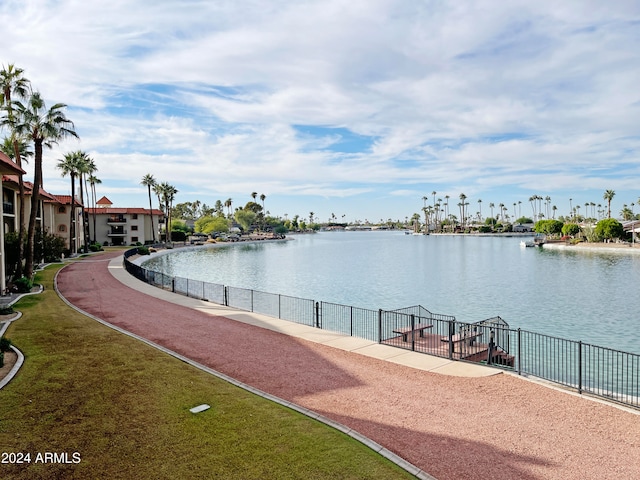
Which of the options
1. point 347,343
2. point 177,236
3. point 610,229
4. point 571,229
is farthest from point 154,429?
point 571,229

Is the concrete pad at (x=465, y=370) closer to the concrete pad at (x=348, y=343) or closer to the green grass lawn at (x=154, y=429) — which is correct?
the concrete pad at (x=348, y=343)

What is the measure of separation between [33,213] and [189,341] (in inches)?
934

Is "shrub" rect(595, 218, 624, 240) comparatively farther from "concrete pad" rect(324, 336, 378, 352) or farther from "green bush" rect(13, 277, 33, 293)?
"green bush" rect(13, 277, 33, 293)

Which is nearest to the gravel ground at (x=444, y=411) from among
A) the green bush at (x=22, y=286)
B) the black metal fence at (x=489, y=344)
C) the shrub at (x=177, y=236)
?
the black metal fence at (x=489, y=344)

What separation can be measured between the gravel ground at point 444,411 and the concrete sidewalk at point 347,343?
586 millimetres

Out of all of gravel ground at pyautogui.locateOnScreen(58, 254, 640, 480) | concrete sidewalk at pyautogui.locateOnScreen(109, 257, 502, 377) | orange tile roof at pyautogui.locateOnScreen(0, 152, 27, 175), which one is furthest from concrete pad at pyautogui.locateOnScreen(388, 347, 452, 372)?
orange tile roof at pyautogui.locateOnScreen(0, 152, 27, 175)

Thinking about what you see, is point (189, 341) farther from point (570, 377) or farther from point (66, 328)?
point (570, 377)

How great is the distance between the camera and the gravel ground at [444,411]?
9016 millimetres

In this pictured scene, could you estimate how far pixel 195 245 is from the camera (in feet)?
395

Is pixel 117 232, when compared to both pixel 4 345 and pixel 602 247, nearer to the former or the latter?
pixel 4 345

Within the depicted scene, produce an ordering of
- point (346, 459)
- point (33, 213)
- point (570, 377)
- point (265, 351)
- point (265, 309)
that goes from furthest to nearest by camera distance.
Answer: point (33, 213), point (265, 309), point (570, 377), point (265, 351), point (346, 459)

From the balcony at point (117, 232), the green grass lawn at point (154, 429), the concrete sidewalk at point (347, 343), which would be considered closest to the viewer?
the green grass lawn at point (154, 429)

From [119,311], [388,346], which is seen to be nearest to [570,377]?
[388,346]

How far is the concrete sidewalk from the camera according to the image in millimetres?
15273
